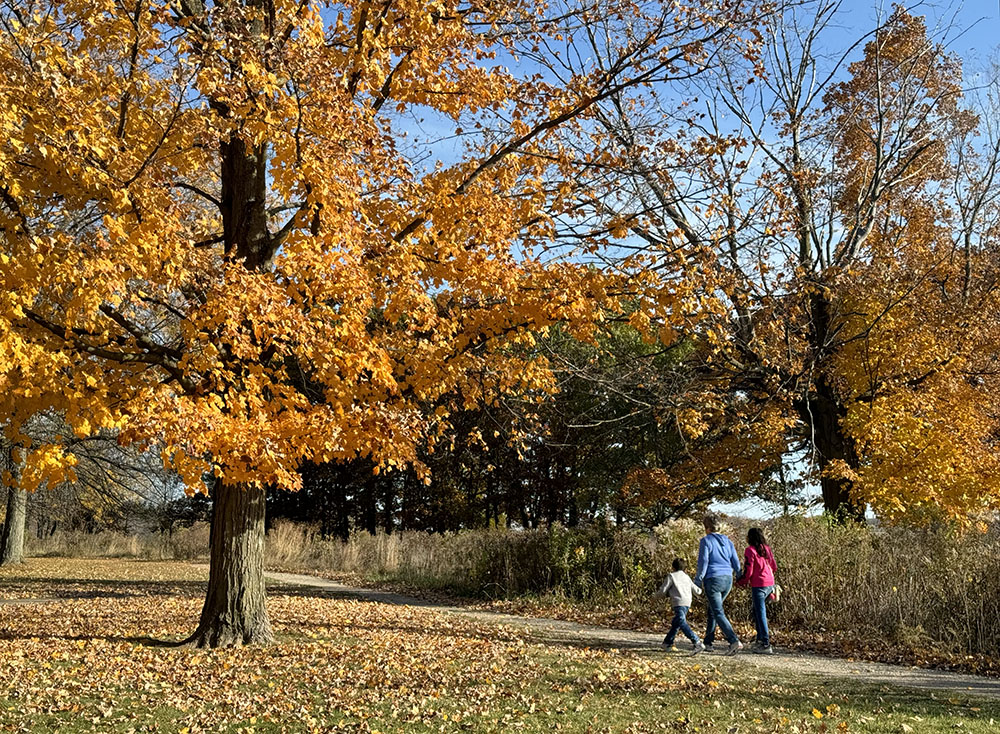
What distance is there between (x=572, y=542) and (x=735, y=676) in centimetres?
838

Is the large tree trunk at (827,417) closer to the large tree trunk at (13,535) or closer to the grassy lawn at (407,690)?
the grassy lawn at (407,690)

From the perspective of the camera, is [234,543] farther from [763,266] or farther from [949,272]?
[949,272]

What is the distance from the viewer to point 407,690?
719 centimetres

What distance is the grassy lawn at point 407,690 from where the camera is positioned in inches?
243

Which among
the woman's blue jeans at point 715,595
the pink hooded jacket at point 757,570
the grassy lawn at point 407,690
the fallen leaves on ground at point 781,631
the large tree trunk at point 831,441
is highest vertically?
the large tree trunk at point 831,441

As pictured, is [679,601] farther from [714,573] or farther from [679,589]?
[714,573]

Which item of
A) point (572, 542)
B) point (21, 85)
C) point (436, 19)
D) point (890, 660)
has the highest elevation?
point (436, 19)

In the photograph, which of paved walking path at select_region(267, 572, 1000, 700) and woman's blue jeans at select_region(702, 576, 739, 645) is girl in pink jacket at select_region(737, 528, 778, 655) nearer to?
paved walking path at select_region(267, 572, 1000, 700)

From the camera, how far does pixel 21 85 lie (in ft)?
23.1

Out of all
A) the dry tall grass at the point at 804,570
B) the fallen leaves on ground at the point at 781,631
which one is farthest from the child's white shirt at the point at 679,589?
the dry tall grass at the point at 804,570

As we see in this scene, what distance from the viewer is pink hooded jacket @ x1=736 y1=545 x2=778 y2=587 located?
10.3m

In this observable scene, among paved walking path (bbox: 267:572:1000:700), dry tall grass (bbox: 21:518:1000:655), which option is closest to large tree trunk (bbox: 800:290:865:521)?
dry tall grass (bbox: 21:518:1000:655)

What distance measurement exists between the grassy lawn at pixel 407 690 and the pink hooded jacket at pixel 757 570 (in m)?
1.30

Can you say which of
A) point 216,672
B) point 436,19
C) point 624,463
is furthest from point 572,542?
point 624,463
